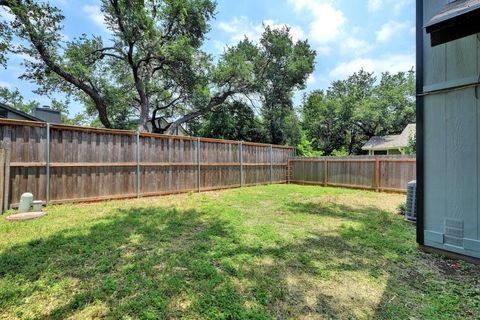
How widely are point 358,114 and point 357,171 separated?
11.6 metres

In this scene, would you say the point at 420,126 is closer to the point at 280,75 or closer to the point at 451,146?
the point at 451,146

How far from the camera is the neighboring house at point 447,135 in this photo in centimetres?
283

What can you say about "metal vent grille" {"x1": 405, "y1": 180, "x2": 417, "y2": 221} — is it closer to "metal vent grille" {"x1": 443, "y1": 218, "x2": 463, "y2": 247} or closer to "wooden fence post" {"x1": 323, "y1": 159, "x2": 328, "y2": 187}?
"metal vent grille" {"x1": 443, "y1": 218, "x2": 463, "y2": 247}

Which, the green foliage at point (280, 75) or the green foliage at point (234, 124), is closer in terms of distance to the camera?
the green foliage at point (280, 75)

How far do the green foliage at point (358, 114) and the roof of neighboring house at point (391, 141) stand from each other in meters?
1.59

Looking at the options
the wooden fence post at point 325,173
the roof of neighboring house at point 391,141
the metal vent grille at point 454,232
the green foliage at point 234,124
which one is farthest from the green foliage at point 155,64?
the metal vent grille at point 454,232

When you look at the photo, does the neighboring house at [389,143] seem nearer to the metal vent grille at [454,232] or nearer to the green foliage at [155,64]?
the green foliage at [155,64]

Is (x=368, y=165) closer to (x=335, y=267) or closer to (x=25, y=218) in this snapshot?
(x=335, y=267)

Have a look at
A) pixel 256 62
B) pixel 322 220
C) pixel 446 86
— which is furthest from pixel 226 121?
pixel 446 86

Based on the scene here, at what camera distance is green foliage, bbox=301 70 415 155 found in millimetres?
20094

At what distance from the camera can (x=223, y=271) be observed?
262 cm

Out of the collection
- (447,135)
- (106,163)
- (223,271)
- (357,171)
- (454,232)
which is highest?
(447,135)

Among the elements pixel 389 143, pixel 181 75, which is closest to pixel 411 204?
pixel 181 75

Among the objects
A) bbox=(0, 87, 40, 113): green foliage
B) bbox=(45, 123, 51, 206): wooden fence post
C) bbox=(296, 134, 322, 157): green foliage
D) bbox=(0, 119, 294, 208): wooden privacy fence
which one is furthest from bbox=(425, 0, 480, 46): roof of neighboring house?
bbox=(0, 87, 40, 113): green foliage
